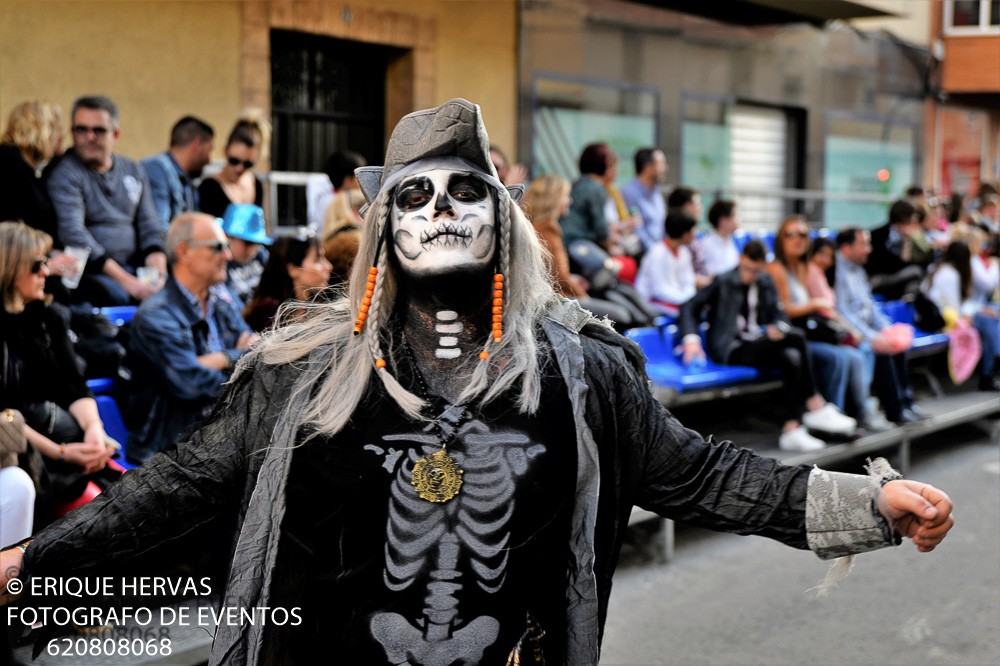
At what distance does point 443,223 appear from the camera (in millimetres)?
2613

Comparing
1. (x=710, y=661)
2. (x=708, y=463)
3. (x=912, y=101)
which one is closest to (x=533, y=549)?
(x=708, y=463)

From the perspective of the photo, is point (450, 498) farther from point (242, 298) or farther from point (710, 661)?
point (242, 298)

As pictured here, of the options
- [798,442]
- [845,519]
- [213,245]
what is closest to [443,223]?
[845,519]

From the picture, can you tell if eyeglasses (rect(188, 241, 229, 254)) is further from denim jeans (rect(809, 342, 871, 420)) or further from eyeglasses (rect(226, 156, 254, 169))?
denim jeans (rect(809, 342, 871, 420))

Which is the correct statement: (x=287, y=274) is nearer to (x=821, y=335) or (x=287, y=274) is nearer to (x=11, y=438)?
(x=11, y=438)

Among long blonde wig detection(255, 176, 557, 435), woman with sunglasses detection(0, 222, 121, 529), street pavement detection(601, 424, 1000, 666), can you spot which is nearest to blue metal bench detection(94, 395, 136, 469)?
woman with sunglasses detection(0, 222, 121, 529)

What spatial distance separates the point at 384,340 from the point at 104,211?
4344 millimetres

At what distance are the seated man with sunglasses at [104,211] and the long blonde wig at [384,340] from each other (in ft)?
12.6

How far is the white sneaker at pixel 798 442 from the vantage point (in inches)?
316

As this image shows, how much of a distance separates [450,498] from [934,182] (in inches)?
928

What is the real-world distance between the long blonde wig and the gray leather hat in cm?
6

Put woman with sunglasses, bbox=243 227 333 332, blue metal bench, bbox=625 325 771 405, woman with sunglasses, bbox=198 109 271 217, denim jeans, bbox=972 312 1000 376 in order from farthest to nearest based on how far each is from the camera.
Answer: denim jeans, bbox=972 312 1000 376 < blue metal bench, bbox=625 325 771 405 < woman with sunglasses, bbox=198 109 271 217 < woman with sunglasses, bbox=243 227 333 332

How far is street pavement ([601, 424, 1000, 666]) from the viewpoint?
5.31 meters

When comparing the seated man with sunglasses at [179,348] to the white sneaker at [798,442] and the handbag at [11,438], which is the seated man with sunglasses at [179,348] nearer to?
the handbag at [11,438]
